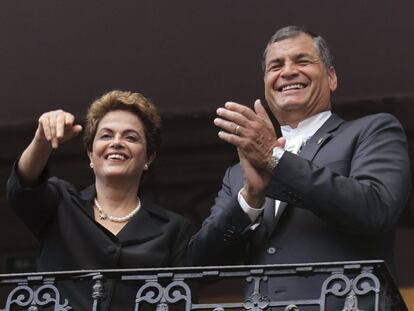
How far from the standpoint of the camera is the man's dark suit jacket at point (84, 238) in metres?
6.07

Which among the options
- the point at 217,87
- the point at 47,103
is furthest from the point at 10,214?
the point at 217,87

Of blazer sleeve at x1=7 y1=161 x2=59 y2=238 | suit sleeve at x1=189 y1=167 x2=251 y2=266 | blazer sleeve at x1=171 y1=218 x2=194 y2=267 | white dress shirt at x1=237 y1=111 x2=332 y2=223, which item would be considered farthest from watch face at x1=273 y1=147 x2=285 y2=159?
blazer sleeve at x1=7 y1=161 x2=59 y2=238

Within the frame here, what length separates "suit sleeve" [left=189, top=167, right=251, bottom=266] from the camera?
5.72 m

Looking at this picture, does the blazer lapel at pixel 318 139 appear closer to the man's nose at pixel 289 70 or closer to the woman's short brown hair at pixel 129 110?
the man's nose at pixel 289 70

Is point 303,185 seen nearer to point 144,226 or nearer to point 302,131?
point 302,131

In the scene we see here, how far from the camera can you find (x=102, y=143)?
6.29 meters

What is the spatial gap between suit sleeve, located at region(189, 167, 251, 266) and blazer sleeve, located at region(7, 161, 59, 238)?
0.61m

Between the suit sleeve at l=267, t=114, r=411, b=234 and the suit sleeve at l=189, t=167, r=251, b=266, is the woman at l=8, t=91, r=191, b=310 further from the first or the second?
the suit sleeve at l=267, t=114, r=411, b=234

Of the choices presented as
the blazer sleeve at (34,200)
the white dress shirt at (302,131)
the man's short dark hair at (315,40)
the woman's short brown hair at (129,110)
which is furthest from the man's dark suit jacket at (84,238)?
the man's short dark hair at (315,40)

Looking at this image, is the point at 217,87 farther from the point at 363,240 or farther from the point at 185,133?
the point at 363,240

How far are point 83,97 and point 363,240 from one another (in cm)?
392

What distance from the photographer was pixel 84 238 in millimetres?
6141

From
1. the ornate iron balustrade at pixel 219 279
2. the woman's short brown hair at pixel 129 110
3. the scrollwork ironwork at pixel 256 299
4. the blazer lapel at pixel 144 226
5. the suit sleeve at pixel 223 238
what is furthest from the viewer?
the woman's short brown hair at pixel 129 110

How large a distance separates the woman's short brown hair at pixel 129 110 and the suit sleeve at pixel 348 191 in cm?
85
